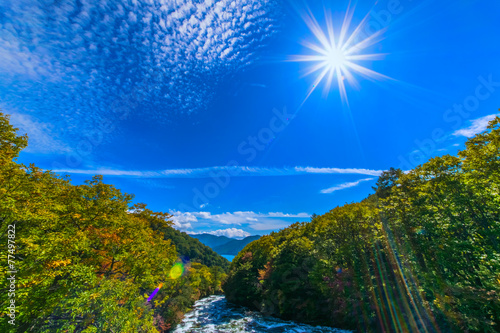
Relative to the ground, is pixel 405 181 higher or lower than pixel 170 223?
higher

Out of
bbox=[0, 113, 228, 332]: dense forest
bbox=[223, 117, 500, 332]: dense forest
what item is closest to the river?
bbox=[223, 117, 500, 332]: dense forest

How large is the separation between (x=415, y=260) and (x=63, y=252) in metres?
29.4

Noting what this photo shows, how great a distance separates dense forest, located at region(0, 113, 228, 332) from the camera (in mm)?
9695

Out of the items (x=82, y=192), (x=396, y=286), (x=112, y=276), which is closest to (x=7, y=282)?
(x=82, y=192)

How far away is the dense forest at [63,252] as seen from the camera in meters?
9.70

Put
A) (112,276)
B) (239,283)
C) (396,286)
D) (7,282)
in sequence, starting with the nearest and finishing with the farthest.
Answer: (7,282) → (112,276) → (396,286) → (239,283)

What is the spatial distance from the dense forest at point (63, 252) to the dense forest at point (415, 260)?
24448mm

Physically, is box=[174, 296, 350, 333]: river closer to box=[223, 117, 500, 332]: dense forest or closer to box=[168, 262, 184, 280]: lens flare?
box=[223, 117, 500, 332]: dense forest

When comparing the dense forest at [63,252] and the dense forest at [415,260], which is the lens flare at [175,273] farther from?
the dense forest at [415,260]

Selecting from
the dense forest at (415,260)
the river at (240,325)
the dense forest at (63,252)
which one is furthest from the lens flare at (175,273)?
the dense forest at (415,260)

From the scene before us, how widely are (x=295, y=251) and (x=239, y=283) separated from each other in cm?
2592

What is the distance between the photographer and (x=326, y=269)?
1105 inches

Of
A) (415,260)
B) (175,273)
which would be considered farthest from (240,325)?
(415,260)

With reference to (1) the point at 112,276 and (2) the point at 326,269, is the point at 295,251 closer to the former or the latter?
(2) the point at 326,269
